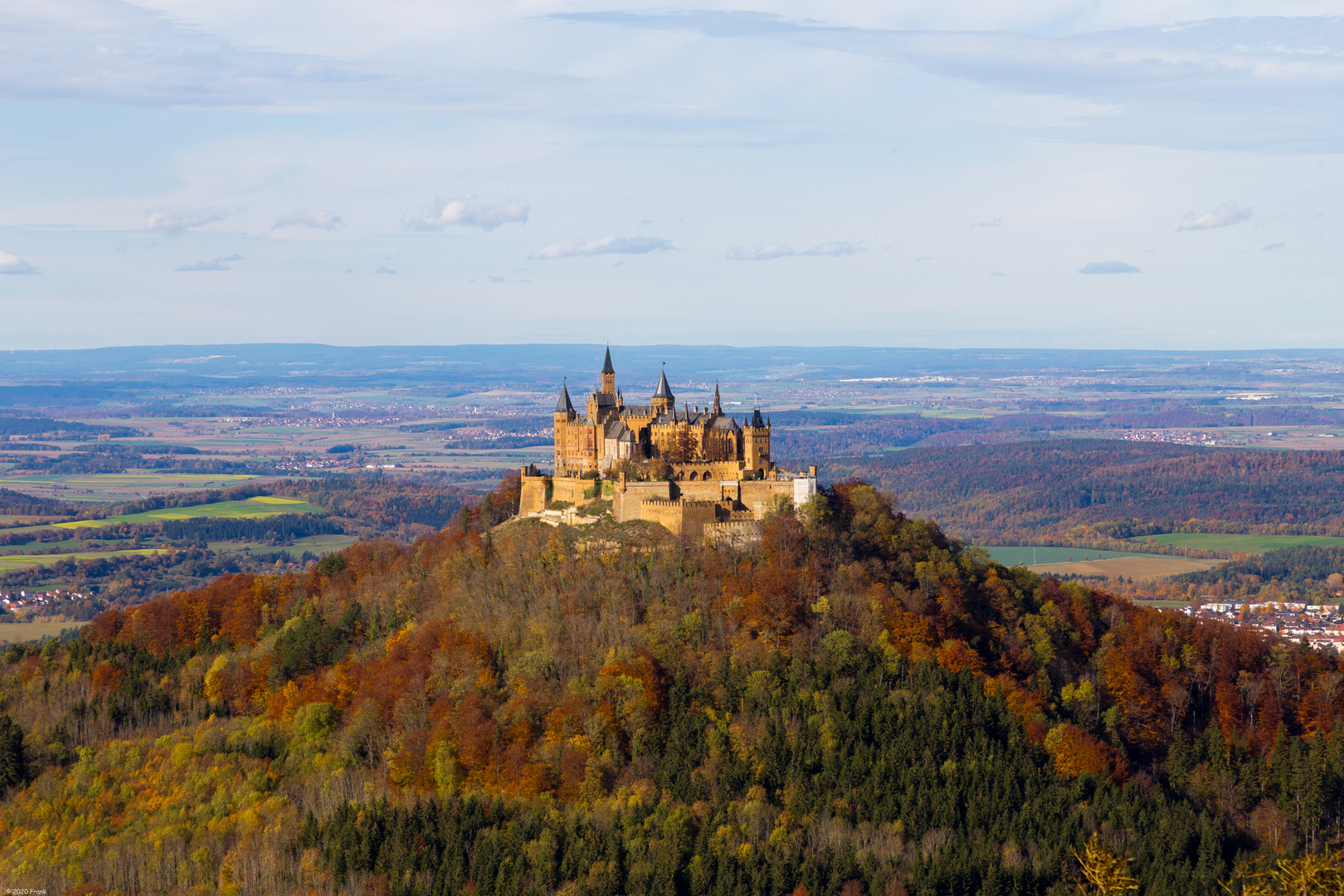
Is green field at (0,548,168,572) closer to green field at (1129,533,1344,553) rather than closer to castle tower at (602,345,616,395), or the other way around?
castle tower at (602,345,616,395)

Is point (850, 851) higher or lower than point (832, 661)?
lower

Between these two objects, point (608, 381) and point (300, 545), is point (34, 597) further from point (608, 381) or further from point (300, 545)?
point (608, 381)

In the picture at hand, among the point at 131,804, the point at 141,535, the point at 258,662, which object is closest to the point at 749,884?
the point at 131,804

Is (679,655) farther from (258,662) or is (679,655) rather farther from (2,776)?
(2,776)

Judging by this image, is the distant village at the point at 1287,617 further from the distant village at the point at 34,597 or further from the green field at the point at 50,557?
the green field at the point at 50,557

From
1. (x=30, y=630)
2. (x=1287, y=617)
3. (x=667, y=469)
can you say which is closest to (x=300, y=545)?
(x=30, y=630)
